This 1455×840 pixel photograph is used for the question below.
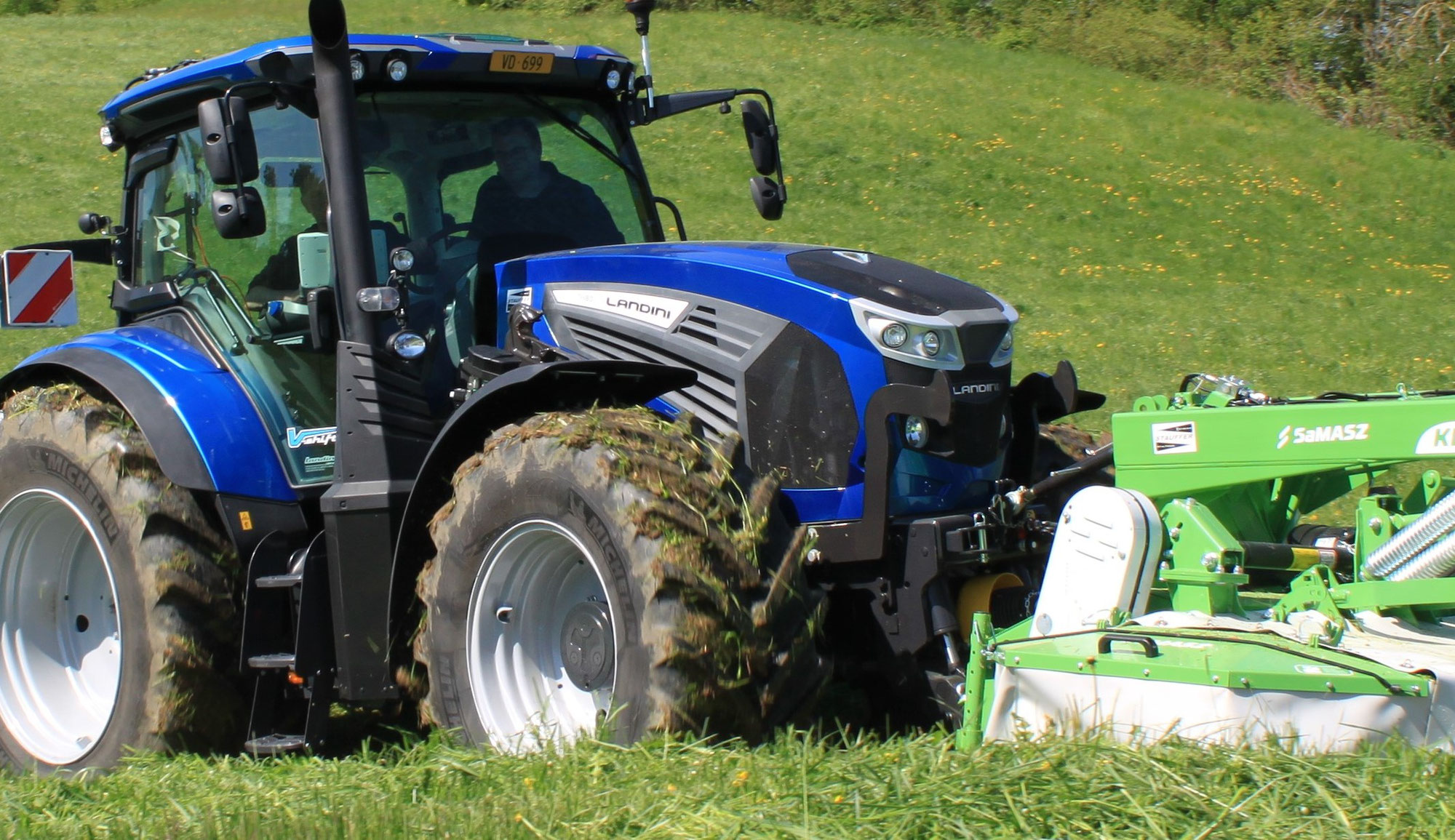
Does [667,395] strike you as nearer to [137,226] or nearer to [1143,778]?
[1143,778]

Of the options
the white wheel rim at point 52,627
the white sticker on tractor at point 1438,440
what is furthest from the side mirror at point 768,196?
the white wheel rim at point 52,627

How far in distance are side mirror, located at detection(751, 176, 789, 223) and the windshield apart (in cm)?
67

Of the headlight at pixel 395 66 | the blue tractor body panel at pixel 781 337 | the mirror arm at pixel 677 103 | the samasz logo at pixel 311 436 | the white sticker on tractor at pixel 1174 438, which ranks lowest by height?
the white sticker on tractor at pixel 1174 438

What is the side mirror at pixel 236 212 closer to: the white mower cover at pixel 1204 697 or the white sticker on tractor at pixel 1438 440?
the white mower cover at pixel 1204 697

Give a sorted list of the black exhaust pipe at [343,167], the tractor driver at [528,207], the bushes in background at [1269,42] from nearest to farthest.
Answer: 1. the black exhaust pipe at [343,167]
2. the tractor driver at [528,207]
3. the bushes in background at [1269,42]

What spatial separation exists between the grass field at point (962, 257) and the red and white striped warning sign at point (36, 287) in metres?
1.93

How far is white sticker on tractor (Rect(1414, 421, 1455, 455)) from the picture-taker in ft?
12.2

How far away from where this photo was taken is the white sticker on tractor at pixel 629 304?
4402 mm

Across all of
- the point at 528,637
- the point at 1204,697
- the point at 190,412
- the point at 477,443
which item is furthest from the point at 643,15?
the point at 1204,697

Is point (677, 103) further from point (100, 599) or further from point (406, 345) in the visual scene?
point (100, 599)

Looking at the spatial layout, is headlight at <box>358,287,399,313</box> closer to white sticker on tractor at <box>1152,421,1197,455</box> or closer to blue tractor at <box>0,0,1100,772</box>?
blue tractor at <box>0,0,1100,772</box>

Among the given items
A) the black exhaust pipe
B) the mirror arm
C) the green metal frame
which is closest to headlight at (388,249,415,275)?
the black exhaust pipe

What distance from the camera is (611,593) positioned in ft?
12.5

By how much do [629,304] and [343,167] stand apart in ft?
3.16
